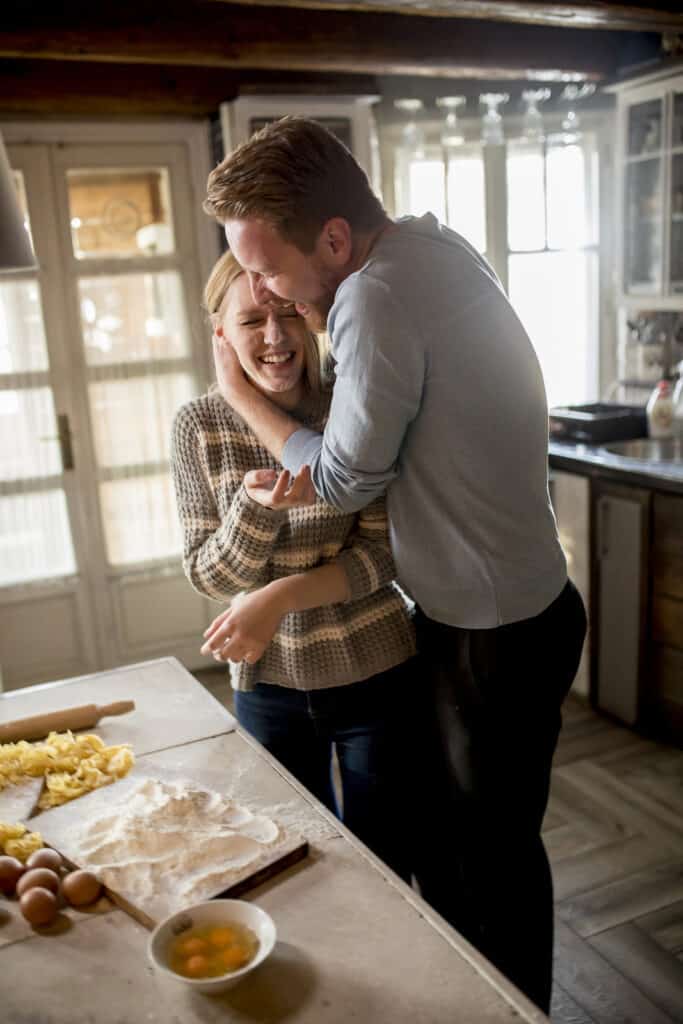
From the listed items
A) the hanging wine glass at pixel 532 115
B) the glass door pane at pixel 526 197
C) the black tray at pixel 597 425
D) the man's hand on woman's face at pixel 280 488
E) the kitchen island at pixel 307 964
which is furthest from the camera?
the glass door pane at pixel 526 197

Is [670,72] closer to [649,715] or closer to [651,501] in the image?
[651,501]

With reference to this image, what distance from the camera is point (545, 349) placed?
Result: 4.33 meters

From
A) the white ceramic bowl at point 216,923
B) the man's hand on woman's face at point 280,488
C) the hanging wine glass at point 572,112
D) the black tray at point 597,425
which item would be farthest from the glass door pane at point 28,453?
the white ceramic bowl at point 216,923

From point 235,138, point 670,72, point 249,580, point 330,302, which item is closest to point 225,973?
point 249,580

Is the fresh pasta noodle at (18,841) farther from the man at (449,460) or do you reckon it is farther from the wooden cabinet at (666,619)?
the wooden cabinet at (666,619)

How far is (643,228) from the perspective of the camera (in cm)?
362

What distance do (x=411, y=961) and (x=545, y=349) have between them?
145 inches

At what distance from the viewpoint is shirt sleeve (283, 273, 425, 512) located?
1.17 m

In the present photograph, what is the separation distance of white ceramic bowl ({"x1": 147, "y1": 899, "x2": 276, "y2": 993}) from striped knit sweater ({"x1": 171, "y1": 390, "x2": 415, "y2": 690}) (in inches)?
18.9

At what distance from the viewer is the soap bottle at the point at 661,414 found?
138 inches

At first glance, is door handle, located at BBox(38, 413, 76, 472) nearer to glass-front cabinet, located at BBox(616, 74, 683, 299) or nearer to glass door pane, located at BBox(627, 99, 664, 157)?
glass-front cabinet, located at BBox(616, 74, 683, 299)

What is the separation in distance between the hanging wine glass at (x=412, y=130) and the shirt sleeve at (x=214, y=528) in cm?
274

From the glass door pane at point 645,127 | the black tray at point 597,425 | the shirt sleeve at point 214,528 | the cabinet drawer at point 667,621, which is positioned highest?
the glass door pane at point 645,127

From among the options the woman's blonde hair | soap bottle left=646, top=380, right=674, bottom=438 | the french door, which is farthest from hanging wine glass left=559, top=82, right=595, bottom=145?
the woman's blonde hair
